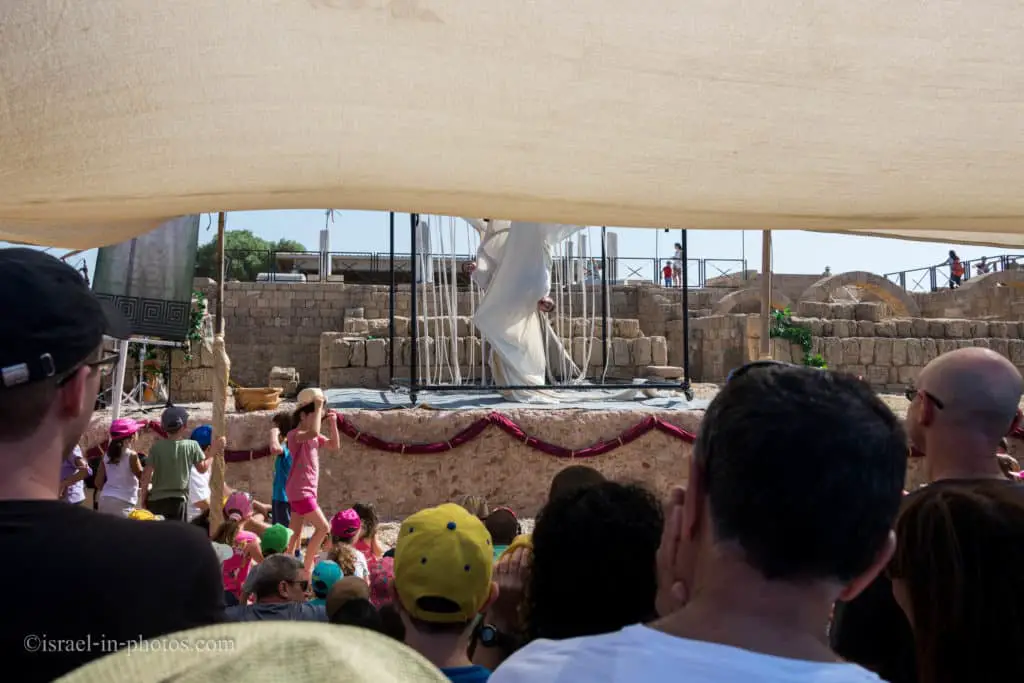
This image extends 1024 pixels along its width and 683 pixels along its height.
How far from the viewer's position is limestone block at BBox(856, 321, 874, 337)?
1558 cm

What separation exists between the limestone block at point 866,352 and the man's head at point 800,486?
15.3 meters

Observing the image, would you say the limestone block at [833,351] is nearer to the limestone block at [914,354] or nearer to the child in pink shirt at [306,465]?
the limestone block at [914,354]

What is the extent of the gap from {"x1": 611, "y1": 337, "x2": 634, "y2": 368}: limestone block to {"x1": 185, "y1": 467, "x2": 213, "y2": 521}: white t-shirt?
1011 centimetres

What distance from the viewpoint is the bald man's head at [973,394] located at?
5.24 ft

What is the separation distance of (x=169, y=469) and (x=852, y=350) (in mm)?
13107

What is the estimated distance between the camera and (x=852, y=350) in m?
14.9

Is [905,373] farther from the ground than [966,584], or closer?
closer

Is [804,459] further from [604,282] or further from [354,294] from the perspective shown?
[354,294]

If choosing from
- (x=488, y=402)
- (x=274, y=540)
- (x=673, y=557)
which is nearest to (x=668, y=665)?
(x=673, y=557)

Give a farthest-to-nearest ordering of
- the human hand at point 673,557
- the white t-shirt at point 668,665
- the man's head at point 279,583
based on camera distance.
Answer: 1. the man's head at point 279,583
2. the human hand at point 673,557
3. the white t-shirt at point 668,665

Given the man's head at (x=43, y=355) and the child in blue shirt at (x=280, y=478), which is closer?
the man's head at (x=43, y=355)

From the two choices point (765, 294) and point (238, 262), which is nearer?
point (765, 294)

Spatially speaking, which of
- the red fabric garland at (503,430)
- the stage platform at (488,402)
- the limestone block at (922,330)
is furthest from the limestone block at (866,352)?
the red fabric garland at (503,430)

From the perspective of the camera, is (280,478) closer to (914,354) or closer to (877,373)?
(877,373)
